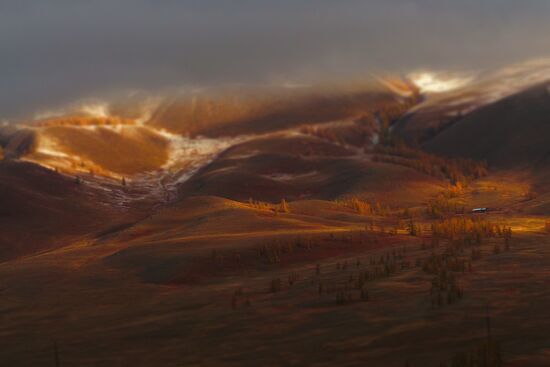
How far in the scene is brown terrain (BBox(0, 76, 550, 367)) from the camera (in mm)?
15977

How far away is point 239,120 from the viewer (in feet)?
480

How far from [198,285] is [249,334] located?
9.25 metres

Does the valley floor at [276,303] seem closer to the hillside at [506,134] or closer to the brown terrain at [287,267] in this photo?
the brown terrain at [287,267]

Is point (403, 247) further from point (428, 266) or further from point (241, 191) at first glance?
point (241, 191)

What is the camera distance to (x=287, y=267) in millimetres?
29047

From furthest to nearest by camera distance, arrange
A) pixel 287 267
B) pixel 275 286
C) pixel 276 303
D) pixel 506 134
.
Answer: pixel 506 134
pixel 287 267
pixel 275 286
pixel 276 303

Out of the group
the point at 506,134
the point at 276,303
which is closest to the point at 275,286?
the point at 276,303

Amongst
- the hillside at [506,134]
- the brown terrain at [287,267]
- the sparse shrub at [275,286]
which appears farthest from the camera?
the hillside at [506,134]

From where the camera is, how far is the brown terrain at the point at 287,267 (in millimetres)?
15977

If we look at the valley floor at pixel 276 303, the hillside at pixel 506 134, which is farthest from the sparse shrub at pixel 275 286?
the hillside at pixel 506 134

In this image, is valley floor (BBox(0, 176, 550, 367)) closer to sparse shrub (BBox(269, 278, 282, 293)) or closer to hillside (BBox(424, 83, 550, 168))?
sparse shrub (BBox(269, 278, 282, 293))

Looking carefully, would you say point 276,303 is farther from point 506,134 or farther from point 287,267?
point 506,134

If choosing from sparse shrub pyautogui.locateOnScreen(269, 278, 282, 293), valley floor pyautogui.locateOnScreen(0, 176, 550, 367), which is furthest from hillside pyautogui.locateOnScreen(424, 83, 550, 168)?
sparse shrub pyautogui.locateOnScreen(269, 278, 282, 293)

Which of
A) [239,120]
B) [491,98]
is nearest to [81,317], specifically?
[491,98]
